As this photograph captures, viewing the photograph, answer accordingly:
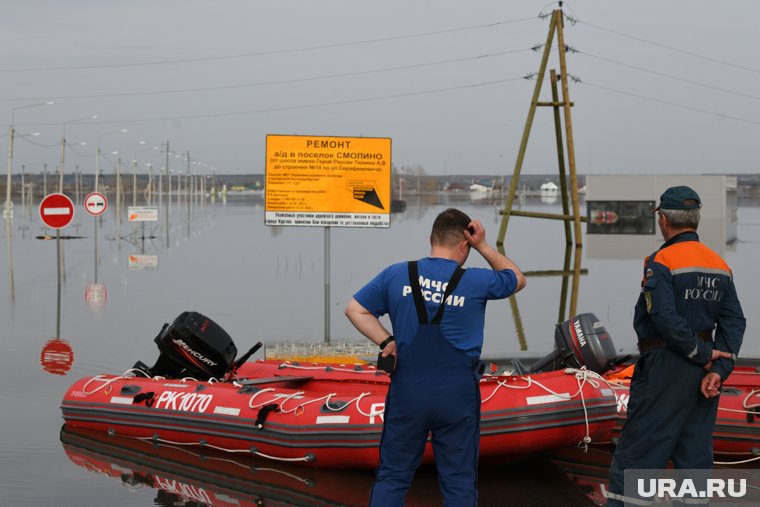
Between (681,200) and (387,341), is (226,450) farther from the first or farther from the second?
(681,200)

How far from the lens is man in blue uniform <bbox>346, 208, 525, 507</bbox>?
565cm

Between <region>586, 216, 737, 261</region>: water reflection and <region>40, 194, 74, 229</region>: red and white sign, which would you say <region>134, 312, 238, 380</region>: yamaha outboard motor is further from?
<region>586, 216, 737, 261</region>: water reflection

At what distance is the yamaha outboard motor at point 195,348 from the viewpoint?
32.9 ft

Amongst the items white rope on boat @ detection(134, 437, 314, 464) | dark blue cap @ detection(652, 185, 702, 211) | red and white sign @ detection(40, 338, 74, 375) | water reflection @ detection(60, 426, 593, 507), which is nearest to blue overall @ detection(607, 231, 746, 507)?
dark blue cap @ detection(652, 185, 702, 211)

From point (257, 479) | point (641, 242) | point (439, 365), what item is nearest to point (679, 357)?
point (439, 365)

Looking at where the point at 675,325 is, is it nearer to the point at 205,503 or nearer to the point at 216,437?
the point at 205,503

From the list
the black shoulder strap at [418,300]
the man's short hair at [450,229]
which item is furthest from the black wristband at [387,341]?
the man's short hair at [450,229]

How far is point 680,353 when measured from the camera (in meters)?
5.92

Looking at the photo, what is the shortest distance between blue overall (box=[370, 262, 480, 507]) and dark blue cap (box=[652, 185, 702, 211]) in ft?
4.51

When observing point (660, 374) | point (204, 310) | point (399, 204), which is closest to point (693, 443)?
point (660, 374)

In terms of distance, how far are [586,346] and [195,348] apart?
368 centimetres

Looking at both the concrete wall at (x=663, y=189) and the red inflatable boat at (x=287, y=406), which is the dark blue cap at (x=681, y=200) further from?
the concrete wall at (x=663, y=189)

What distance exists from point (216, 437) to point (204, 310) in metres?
10.6

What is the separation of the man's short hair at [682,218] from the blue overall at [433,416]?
1352 mm
